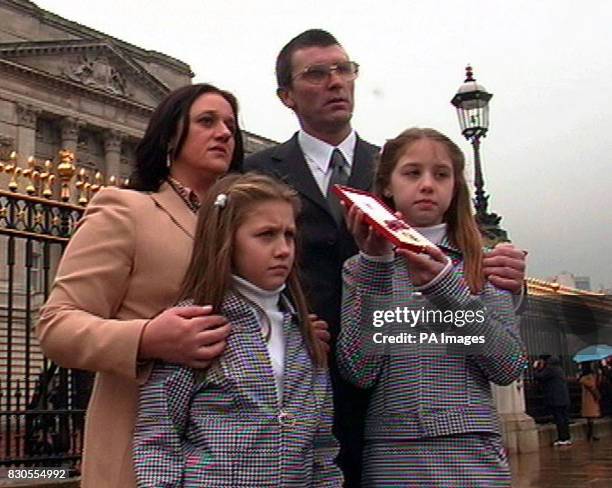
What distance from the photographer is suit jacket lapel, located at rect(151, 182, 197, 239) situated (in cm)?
240

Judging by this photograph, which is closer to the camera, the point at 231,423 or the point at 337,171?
the point at 231,423

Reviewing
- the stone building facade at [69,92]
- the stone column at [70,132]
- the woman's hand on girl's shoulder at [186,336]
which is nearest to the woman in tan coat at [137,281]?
the woman's hand on girl's shoulder at [186,336]

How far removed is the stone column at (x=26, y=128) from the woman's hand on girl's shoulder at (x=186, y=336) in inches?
1140

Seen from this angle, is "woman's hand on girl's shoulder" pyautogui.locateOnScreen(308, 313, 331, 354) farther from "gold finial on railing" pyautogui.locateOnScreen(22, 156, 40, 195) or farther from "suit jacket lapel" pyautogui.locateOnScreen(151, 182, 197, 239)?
"gold finial on railing" pyautogui.locateOnScreen(22, 156, 40, 195)

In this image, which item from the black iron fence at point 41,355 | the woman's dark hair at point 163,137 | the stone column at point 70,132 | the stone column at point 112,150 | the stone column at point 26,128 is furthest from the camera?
the stone column at point 112,150

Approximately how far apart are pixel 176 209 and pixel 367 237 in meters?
0.60

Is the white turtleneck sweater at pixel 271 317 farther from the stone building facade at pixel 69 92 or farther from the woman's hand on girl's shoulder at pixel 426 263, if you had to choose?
the stone building facade at pixel 69 92

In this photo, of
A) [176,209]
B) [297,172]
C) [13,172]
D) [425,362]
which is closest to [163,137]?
[176,209]

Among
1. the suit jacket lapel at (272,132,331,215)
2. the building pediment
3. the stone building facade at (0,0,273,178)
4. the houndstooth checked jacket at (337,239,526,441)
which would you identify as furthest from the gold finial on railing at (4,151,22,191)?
the building pediment

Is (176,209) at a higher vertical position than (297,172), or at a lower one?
lower

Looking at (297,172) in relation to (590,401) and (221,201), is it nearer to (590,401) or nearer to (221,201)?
(221,201)

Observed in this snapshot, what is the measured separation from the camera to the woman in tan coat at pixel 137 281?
6.94 ft

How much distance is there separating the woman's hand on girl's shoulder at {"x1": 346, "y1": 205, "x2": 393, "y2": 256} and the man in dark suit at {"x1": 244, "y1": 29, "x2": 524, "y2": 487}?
0.43 meters

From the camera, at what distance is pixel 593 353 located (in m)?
17.2
